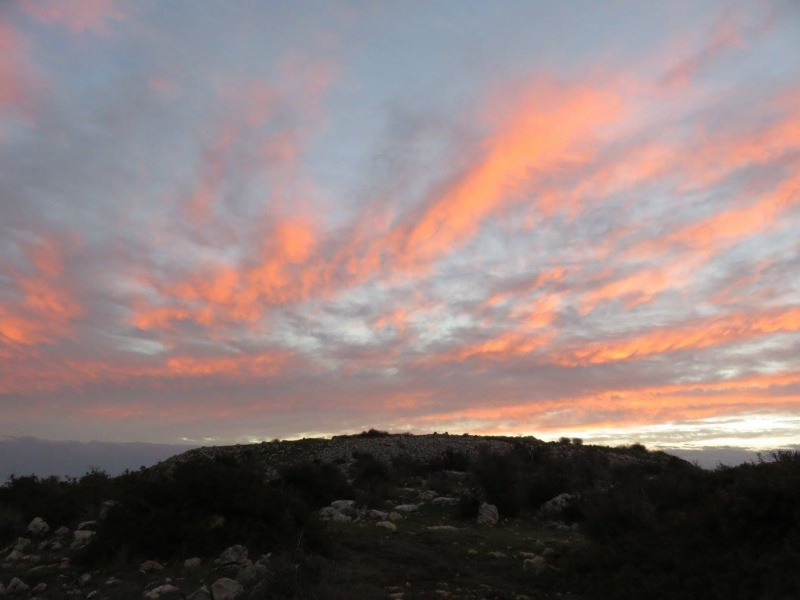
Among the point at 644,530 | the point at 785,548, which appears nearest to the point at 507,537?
the point at 644,530

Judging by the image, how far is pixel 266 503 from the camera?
14.1 metres

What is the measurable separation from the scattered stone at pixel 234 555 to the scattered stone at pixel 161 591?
5.09 feet

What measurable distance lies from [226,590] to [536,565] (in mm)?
6437

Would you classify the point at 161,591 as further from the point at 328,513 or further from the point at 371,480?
the point at 371,480

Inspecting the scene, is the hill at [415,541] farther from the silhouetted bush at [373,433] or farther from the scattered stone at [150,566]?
the silhouetted bush at [373,433]

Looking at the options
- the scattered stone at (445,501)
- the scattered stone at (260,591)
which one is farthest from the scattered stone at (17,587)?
the scattered stone at (445,501)

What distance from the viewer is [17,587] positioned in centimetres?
1167

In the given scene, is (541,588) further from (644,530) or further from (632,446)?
(632,446)

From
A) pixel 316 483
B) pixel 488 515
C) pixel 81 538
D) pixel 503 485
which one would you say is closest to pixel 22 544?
pixel 81 538

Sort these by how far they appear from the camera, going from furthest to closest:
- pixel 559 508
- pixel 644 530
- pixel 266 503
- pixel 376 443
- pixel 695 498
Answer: pixel 376 443 → pixel 559 508 → pixel 695 498 → pixel 266 503 → pixel 644 530

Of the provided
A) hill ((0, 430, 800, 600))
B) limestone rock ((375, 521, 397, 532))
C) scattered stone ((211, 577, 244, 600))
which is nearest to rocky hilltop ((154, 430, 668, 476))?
hill ((0, 430, 800, 600))

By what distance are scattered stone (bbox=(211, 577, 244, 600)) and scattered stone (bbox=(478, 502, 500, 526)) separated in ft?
32.3

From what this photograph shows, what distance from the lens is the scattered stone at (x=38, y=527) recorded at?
59.7 feet

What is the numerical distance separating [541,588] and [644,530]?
3.30 meters
